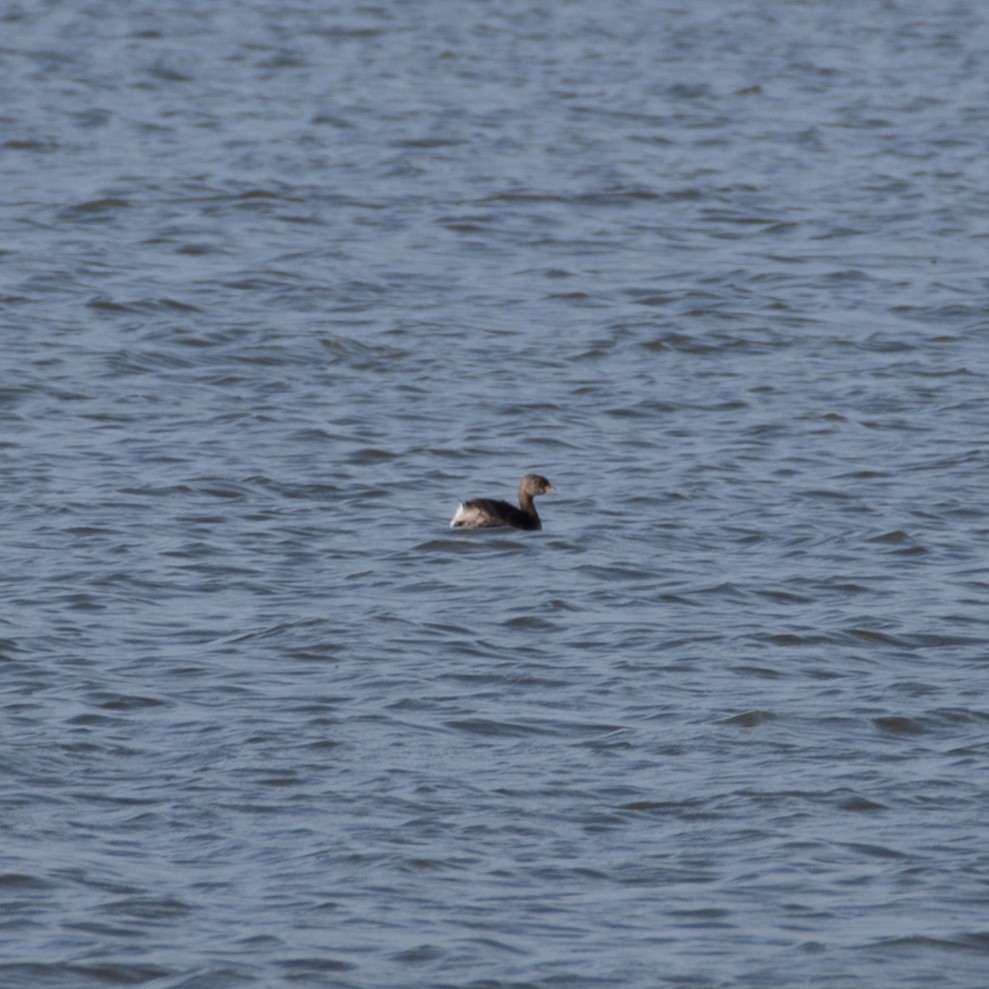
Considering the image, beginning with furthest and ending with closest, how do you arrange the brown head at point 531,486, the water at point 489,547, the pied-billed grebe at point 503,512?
the brown head at point 531,486
the pied-billed grebe at point 503,512
the water at point 489,547

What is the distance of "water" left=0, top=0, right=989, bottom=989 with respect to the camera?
7.96 m

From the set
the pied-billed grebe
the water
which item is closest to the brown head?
the pied-billed grebe

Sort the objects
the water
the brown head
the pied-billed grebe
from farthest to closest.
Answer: the brown head → the pied-billed grebe → the water

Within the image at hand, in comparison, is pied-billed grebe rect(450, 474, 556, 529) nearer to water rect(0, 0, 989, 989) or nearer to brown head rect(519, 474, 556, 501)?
brown head rect(519, 474, 556, 501)

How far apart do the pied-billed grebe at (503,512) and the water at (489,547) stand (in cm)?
18

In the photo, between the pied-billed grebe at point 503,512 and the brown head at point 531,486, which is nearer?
the pied-billed grebe at point 503,512

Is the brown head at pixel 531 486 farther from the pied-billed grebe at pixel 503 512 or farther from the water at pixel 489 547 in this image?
the water at pixel 489 547

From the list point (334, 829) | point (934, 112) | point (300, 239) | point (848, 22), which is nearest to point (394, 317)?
point (300, 239)

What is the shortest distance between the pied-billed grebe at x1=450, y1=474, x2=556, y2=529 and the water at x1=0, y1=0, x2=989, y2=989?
175mm

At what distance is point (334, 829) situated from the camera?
28.0ft

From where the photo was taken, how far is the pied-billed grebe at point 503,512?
13.3 metres

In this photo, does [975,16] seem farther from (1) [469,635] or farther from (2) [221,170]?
(1) [469,635]

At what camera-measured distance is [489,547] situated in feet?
43.3

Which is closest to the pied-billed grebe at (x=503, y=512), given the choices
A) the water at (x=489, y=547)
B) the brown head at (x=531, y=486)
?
the brown head at (x=531, y=486)
